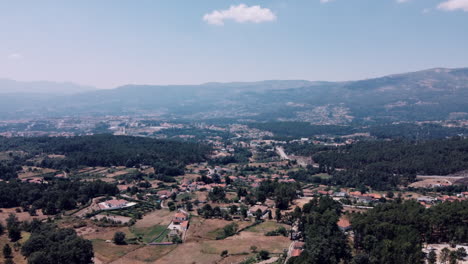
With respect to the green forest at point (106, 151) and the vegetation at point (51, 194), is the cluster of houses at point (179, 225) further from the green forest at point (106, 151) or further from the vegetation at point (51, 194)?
the green forest at point (106, 151)

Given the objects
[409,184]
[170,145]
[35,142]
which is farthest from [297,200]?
[35,142]

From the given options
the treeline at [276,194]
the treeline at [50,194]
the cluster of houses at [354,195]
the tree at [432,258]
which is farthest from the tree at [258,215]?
the treeline at [50,194]

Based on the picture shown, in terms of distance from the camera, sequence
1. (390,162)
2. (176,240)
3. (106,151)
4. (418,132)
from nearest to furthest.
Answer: (176,240) → (390,162) → (106,151) → (418,132)

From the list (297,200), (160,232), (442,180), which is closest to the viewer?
(160,232)

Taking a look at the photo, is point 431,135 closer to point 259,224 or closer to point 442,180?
point 442,180

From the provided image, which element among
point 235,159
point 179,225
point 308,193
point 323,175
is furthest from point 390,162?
point 179,225

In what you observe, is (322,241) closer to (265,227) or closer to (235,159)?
(265,227)
